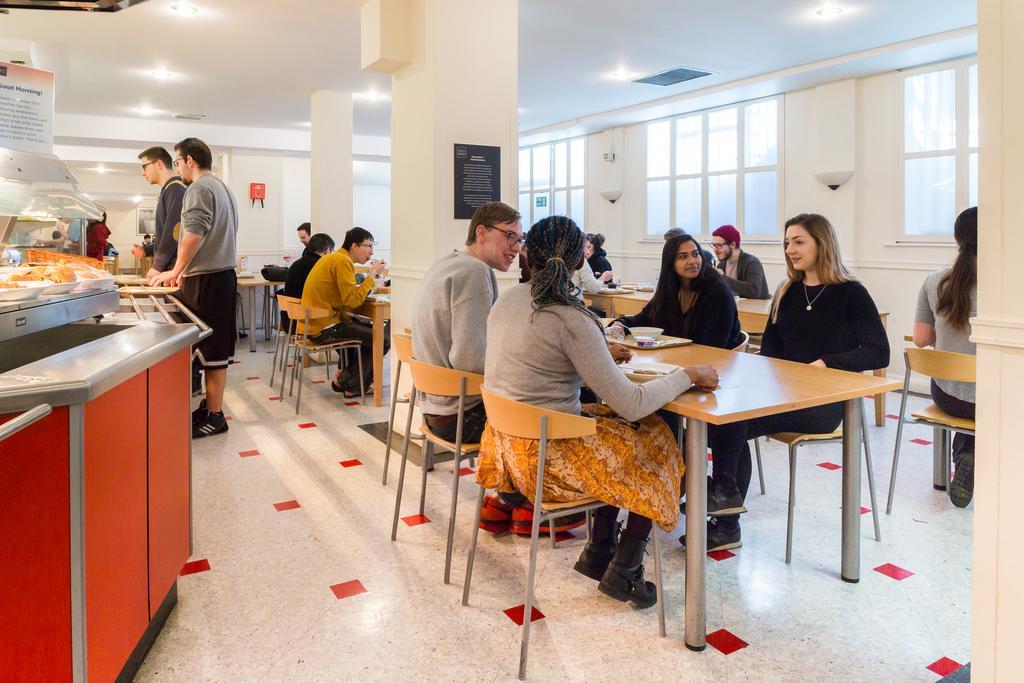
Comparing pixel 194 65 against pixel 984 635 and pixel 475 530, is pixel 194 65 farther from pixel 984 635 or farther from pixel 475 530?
pixel 984 635

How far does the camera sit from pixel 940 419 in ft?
10.2

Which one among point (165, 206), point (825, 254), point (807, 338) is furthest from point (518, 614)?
point (165, 206)

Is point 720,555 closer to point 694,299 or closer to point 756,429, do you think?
point 756,429

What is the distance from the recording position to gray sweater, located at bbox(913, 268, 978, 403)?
3230 mm

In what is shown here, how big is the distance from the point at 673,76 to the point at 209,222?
4.64m

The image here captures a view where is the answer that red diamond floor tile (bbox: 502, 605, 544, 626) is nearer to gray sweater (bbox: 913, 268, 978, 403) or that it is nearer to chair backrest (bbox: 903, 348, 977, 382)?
chair backrest (bbox: 903, 348, 977, 382)

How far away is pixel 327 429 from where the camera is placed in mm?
4762

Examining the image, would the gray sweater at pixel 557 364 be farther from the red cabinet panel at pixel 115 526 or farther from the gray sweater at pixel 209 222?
the gray sweater at pixel 209 222

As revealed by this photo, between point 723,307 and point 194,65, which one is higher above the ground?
point 194,65

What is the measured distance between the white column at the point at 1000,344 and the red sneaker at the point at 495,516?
1804 mm

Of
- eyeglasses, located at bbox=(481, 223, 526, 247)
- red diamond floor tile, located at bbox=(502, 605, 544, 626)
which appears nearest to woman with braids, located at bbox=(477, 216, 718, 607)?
red diamond floor tile, located at bbox=(502, 605, 544, 626)

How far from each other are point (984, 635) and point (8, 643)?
196 cm

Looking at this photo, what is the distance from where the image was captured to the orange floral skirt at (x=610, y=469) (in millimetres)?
2158

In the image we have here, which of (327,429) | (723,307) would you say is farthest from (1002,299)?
(327,429)
